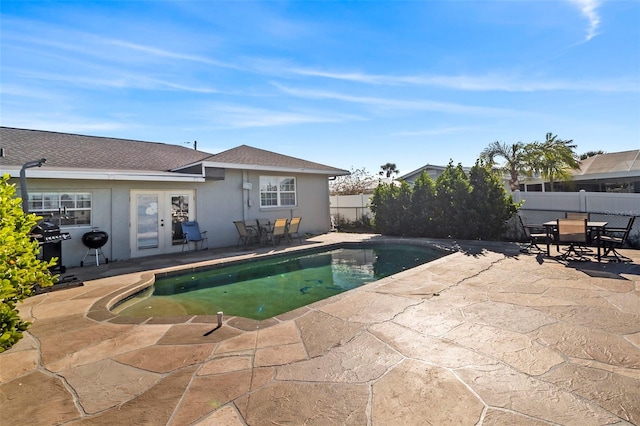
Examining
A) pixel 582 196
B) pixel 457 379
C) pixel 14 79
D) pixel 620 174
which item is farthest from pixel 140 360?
pixel 620 174

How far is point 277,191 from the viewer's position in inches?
525

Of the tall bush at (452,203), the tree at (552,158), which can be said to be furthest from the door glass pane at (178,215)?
the tree at (552,158)

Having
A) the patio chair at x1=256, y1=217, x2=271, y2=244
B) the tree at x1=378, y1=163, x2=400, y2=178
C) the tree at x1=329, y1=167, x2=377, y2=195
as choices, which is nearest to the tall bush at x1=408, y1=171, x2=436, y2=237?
the patio chair at x1=256, y1=217, x2=271, y2=244

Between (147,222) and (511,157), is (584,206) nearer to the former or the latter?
(511,157)

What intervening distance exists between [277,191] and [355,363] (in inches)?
433

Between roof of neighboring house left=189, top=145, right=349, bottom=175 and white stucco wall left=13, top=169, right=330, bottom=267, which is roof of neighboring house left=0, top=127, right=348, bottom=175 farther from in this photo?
white stucco wall left=13, top=169, right=330, bottom=267

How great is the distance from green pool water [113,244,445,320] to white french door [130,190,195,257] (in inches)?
120

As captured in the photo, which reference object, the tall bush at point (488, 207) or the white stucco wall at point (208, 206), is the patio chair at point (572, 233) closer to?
the tall bush at point (488, 207)

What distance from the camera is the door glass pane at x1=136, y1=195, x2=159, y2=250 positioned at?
9.55 metres

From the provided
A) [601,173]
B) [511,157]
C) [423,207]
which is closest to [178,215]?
[423,207]

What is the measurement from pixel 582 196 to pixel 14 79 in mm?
17835

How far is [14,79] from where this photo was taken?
8703mm

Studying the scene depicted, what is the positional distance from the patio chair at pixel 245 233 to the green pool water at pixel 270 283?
2125 millimetres

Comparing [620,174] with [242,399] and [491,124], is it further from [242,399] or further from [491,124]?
[242,399]
